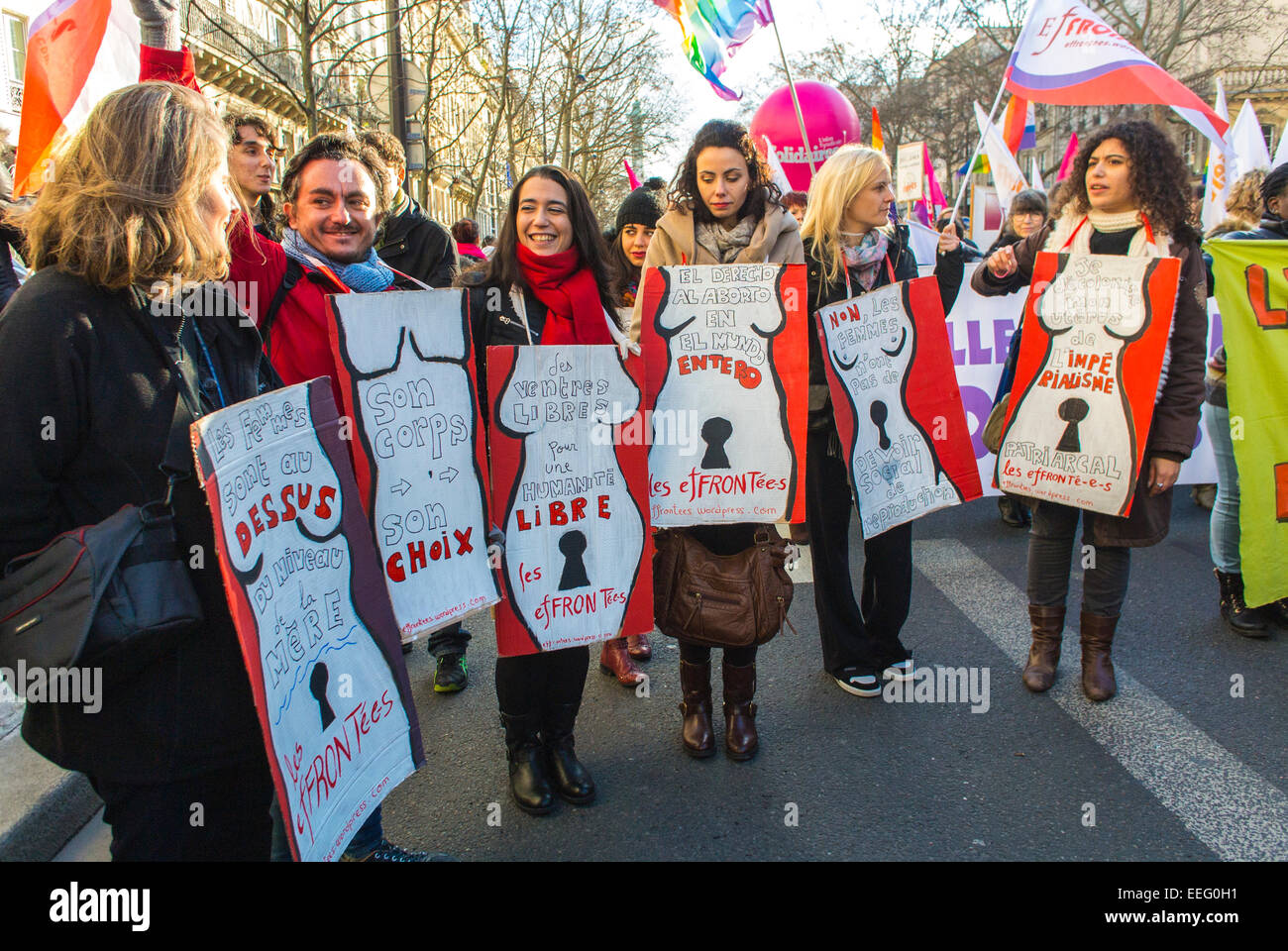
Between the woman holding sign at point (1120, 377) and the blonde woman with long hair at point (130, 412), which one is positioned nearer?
the blonde woman with long hair at point (130, 412)

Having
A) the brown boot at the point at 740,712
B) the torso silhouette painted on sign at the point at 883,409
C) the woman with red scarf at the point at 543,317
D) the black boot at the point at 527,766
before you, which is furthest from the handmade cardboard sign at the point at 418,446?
the torso silhouette painted on sign at the point at 883,409

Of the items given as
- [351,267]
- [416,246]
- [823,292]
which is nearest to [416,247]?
[416,246]

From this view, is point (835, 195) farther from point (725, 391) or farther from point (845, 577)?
point (845, 577)

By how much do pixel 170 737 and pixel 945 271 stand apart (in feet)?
10.5

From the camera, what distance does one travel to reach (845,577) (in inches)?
139

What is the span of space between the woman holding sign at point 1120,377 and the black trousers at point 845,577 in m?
0.59

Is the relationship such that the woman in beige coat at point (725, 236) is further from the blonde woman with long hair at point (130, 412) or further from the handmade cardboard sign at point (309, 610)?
the blonde woman with long hair at point (130, 412)

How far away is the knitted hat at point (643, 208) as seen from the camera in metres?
4.74

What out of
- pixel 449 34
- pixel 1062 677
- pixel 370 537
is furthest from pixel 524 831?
pixel 449 34

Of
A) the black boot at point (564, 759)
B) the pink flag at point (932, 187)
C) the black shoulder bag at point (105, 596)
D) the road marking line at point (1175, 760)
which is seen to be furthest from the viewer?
the pink flag at point (932, 187)

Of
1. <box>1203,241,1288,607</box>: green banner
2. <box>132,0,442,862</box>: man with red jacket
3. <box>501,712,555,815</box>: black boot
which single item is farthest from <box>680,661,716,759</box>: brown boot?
<box>1203,241,1288,607</box>: green banner
